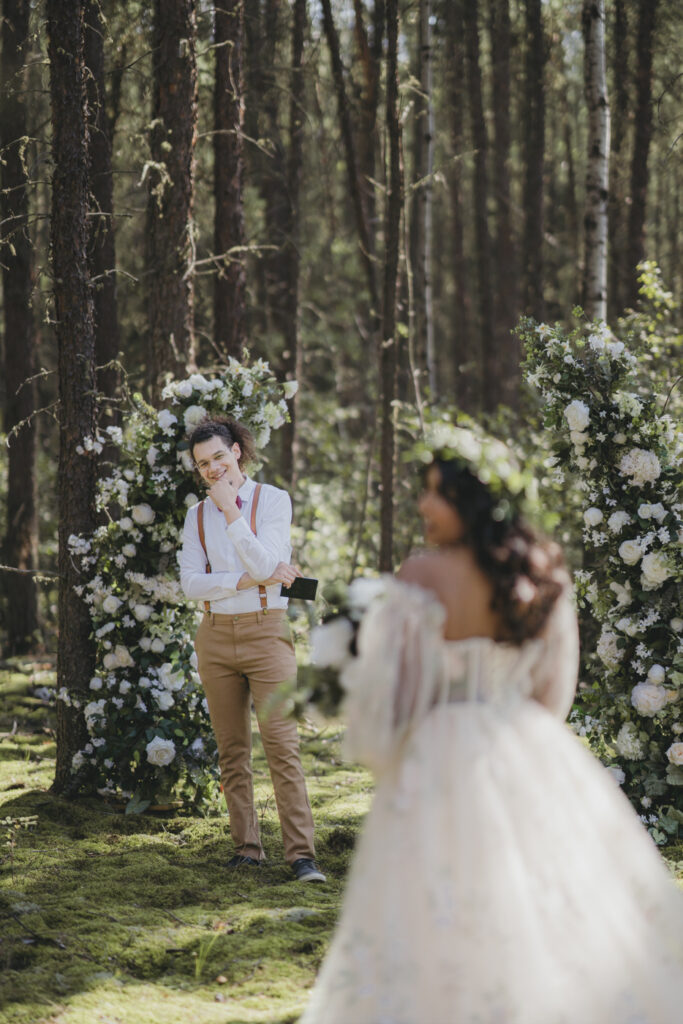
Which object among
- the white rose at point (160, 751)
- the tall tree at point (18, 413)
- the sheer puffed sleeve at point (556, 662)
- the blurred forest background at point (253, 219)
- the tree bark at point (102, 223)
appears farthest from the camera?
the tall tree at point (18, 413)

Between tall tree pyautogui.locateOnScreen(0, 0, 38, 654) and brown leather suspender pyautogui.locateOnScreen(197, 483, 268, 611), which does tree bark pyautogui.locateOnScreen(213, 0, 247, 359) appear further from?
brown leather suspender pyautogui.locateOnScreen(197, 483, 268, 611)

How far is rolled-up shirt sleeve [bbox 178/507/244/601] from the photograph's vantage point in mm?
4648

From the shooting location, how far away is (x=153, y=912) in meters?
4.35

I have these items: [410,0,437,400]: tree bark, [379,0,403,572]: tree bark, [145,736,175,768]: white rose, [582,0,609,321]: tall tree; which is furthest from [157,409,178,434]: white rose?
[410,0,437,400]: tree bark

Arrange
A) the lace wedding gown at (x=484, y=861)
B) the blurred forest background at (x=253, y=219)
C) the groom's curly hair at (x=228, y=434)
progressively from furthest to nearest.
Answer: the blurred forest background at (x=253, y=219), the groom's curly hair at (x=228, y=434), the lace wedding gown at (x=484, y=861)

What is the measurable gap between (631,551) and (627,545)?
1.5 inches

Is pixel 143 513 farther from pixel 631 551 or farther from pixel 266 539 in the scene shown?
pixel 631 551

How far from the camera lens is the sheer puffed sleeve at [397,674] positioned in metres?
2.73

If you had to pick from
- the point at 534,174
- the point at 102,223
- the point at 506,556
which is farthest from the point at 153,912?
the point at 534,174

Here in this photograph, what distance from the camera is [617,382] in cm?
556

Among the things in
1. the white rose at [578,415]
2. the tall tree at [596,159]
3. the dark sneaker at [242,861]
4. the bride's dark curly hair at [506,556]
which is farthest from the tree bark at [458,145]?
the bride's dark curly hair at [506,556]

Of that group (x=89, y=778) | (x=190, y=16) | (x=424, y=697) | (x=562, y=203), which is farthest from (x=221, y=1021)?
(x=562, y=203)

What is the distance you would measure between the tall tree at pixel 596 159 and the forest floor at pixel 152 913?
13.8 feet

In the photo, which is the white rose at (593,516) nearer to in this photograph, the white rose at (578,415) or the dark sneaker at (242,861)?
the white rose at (578,415)
